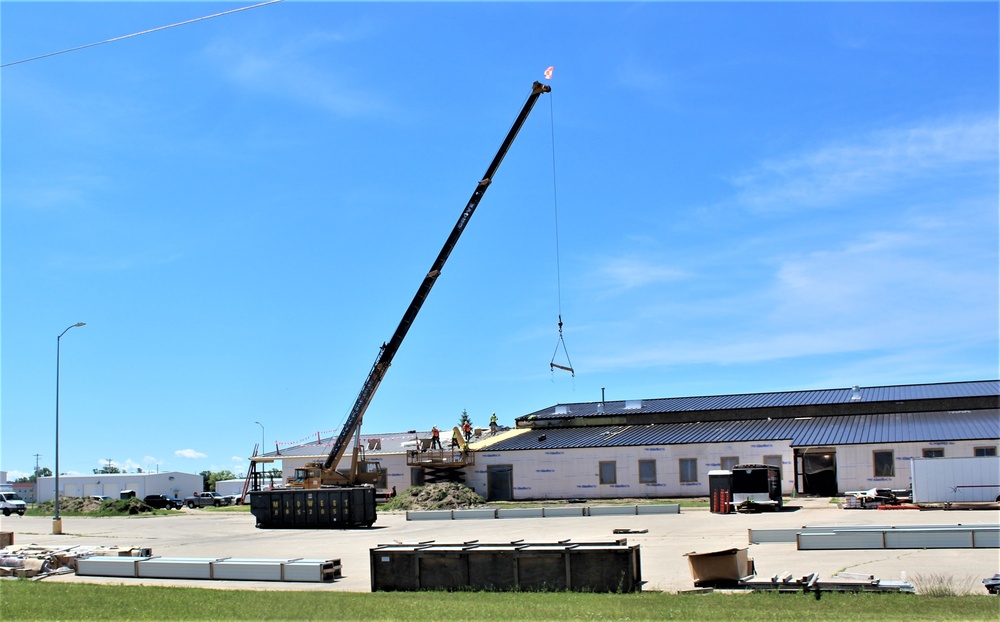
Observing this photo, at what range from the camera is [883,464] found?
46250mm

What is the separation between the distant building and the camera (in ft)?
280

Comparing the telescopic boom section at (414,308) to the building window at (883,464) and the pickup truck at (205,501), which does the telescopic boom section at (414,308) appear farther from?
the pickup truck at (205,501)

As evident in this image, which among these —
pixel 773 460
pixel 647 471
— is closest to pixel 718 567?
pixel 773 460

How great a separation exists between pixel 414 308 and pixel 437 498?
1106 centimetres

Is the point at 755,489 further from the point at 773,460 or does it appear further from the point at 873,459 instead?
the point at 873,459

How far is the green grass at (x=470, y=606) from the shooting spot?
524 inches

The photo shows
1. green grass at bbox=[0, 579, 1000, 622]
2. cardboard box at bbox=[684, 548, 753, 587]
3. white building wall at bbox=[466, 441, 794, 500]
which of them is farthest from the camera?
white building wall at bbox=[466, 441, 794, 500]

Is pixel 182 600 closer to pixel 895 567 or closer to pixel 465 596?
pixel 465 596

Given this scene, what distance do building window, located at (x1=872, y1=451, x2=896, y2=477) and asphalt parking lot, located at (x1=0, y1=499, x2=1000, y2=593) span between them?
454 cm

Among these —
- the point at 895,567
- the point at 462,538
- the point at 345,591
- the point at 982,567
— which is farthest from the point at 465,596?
the point at 462,538

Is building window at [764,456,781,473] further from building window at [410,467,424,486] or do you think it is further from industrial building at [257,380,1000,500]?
building window at [410,467,424,486]

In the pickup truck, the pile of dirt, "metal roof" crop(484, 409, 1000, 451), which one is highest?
"metal roof" crop(484, 409, 1000, 451)

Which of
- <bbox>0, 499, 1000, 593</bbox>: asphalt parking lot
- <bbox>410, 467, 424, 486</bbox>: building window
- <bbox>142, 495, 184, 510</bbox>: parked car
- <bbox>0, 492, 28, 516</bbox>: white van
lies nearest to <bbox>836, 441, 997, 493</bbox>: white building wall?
<bbox>0, 499, 1000, 593</bbox>: asphalt parking lot

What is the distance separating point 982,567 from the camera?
17.2 m
